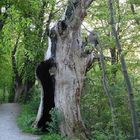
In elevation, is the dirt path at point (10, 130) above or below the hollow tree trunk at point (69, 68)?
below

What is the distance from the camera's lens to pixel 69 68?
14.3 meters

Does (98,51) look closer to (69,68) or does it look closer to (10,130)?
(69,68)

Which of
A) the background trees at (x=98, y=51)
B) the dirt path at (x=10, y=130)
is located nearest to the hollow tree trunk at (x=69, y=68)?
the background trees at (x=98, y=51)

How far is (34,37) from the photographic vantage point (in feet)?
71.5

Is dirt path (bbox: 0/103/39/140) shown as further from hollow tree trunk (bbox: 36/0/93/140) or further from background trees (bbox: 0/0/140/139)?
hollow tree trunk (bbox: 36/0/93/140)

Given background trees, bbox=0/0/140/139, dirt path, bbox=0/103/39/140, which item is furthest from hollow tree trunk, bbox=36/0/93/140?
dirt path, bbox=0/103/39/140

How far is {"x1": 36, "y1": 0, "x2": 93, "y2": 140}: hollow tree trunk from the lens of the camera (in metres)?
14.1

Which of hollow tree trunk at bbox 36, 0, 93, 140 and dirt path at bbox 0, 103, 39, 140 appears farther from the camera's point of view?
hollow tree trunk at bbox 36, 0, 93, 140

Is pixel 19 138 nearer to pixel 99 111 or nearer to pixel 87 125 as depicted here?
pixel 87 125

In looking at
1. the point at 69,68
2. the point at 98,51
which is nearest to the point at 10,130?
the point at 69,68

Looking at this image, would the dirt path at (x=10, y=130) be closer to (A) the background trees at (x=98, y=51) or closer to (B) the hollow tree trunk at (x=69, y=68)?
(A) the background trees at (x=98, y=51)

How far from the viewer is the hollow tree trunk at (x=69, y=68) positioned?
1407 cm

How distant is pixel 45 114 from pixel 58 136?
1999 mm

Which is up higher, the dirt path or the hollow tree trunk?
the hollow tree trunk
